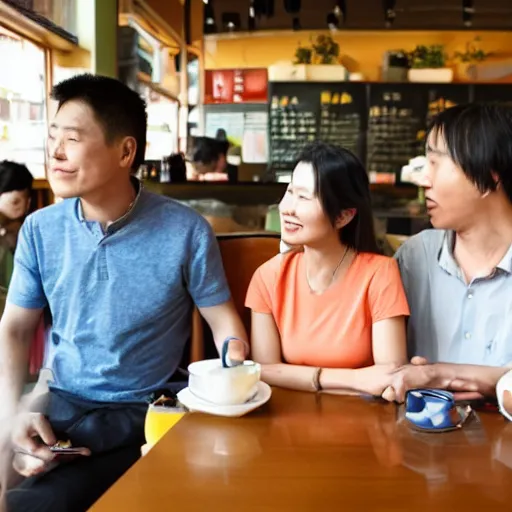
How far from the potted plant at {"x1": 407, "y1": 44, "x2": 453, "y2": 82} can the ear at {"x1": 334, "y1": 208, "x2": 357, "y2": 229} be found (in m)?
5.23

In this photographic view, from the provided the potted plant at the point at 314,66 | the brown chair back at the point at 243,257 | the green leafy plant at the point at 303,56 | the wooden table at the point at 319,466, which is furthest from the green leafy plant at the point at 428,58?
the wooden table at the point at 319,466

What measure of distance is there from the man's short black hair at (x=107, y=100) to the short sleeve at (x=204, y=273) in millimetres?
323

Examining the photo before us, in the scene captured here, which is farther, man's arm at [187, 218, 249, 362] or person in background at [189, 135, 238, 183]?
person in background at [189, 135, 238, 183]

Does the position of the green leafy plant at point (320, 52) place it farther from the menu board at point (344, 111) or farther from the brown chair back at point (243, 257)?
the brown chair back at point (243, 257)

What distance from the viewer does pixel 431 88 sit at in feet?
21.1

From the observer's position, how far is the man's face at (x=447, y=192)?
5.01 ft

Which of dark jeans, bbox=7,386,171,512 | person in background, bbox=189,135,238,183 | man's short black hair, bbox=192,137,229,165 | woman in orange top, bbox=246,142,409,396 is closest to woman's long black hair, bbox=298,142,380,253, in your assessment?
woman in orange top, bbox=246,142,409,396

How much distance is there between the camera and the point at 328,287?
1.62 metres

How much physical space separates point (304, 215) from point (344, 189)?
12 cm

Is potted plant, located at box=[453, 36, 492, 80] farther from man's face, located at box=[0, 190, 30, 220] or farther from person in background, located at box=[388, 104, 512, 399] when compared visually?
person in background, located at box=[388, 104, 512, 399]

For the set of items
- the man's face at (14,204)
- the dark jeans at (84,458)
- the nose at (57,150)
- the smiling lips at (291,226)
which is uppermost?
the nose at (57,150)

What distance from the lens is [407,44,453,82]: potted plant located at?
21.2 ft

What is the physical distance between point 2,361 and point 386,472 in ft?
3.78

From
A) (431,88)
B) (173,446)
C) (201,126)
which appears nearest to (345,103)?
(431,88)
